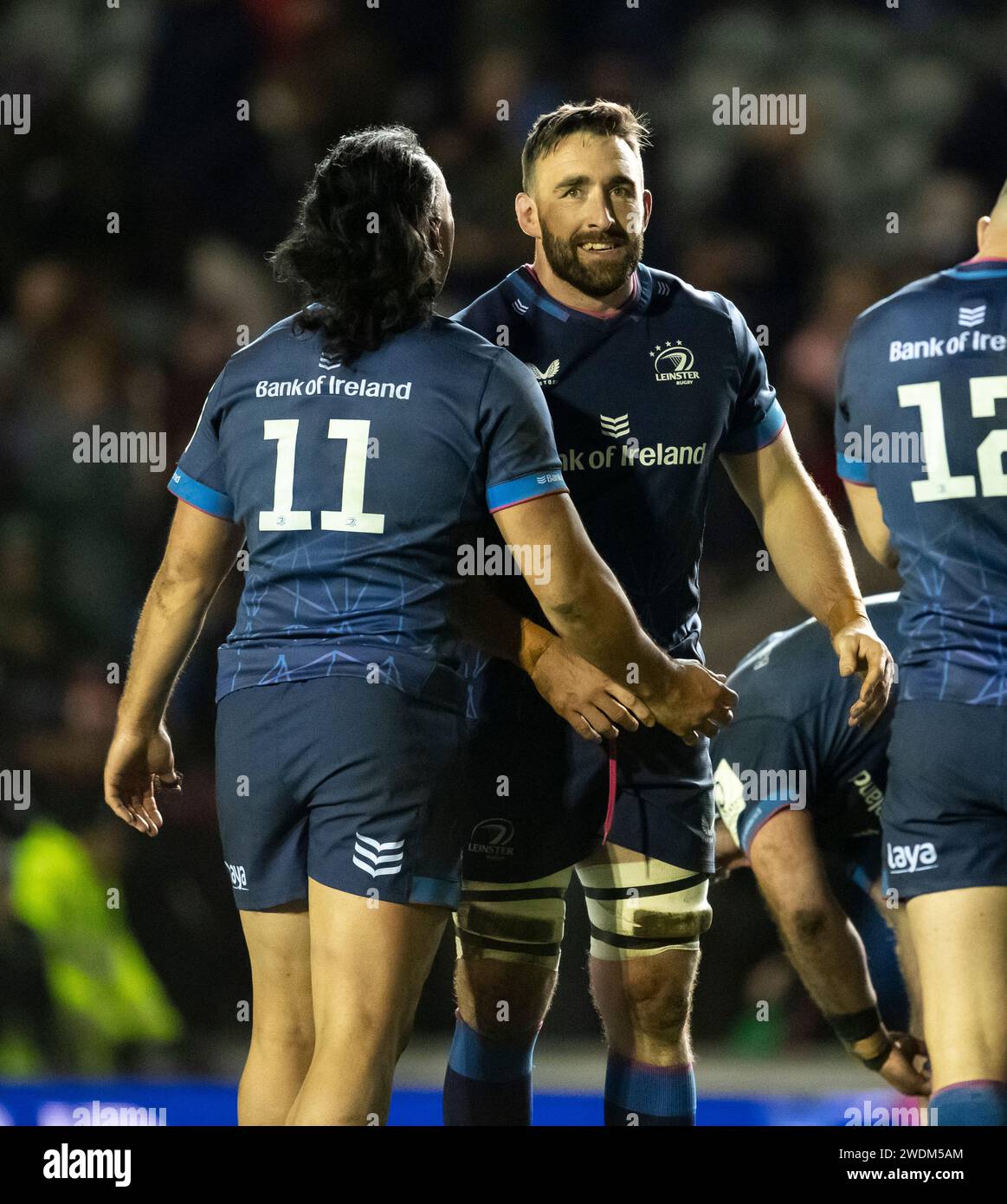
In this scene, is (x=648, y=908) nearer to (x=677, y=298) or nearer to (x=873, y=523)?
(x=873, y=523)

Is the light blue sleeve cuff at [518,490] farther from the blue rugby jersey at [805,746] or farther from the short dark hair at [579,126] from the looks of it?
the blue rugby jersey at [805,746]

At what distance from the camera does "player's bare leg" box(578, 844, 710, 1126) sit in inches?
112

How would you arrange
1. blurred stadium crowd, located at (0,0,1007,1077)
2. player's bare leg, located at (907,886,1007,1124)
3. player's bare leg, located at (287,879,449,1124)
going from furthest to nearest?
blurred stadium crowd, located at (0,0,1007,1077)
player's bare leg, located at (907,886,1007,1124)
player's bare leg, located at (287,879,449,1124)

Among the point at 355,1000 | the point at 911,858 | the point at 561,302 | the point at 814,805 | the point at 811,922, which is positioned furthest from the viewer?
the point at 814,805

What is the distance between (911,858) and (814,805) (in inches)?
29.8

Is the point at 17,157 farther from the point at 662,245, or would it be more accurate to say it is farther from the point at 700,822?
the point at 700,822

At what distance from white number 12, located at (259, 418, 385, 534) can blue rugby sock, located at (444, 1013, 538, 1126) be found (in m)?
1.08

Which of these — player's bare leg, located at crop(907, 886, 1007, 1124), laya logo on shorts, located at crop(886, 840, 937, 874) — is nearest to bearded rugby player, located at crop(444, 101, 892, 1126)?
laya logo on shorts, located at crop(886, 840, 937, 874)

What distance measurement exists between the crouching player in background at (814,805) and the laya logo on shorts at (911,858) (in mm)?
578

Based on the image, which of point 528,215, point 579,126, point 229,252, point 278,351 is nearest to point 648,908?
point 278,351

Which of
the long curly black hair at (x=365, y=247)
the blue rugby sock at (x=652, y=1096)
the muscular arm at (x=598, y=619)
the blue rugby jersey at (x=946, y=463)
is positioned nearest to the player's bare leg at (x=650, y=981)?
the blue rugby sock at (x=652, y=1096)

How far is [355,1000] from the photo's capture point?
2.29 metres

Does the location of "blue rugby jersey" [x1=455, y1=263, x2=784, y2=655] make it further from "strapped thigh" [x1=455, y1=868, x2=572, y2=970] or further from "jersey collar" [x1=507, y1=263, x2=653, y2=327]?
"strapped thigh" [x1=455, y1=868, x2=572, y2=970]

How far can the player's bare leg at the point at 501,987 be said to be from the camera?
2896 millimetres
